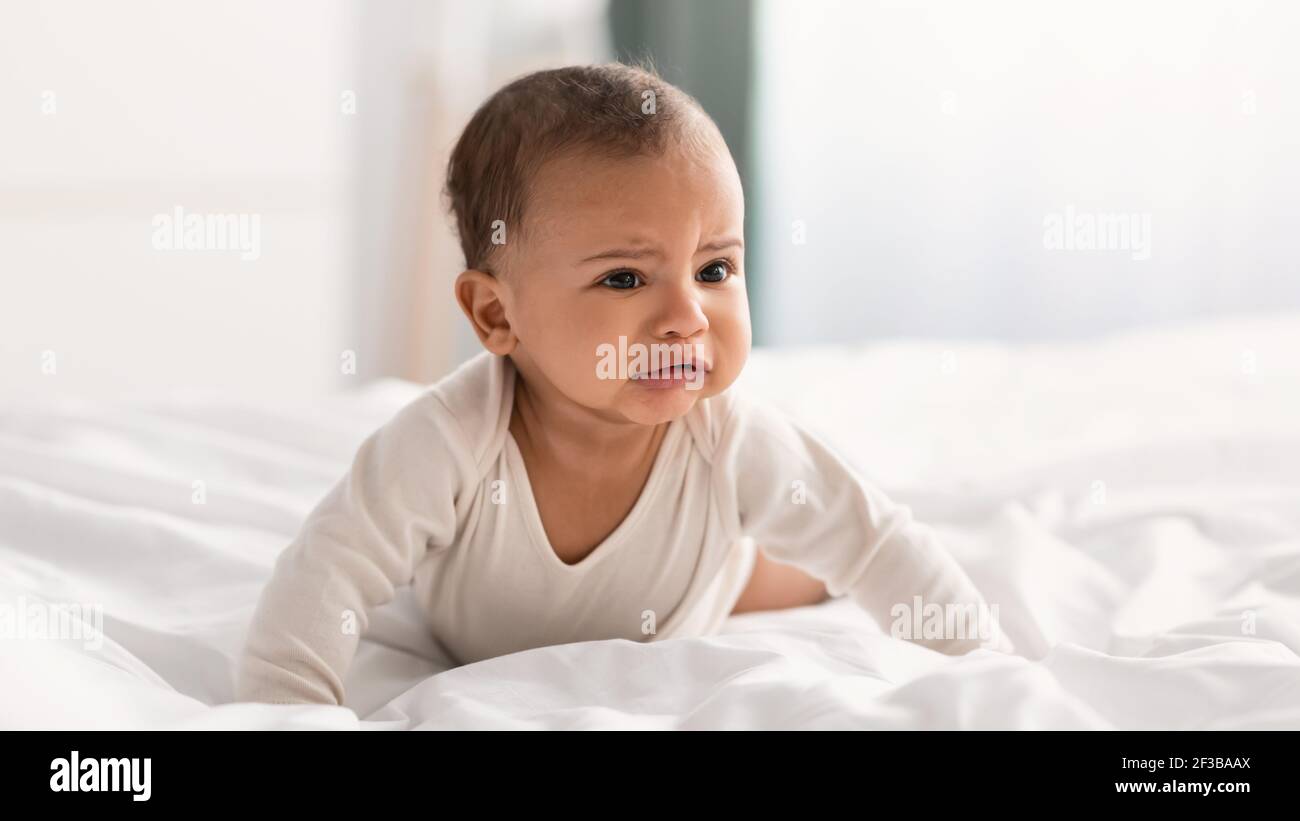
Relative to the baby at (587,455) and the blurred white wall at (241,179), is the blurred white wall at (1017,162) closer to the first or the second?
the blurred white wall at (241,179)

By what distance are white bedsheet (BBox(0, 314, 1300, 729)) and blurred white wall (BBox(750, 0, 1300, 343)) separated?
3.28ft

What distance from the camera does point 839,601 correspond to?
1349 mm

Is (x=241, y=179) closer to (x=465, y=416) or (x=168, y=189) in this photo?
(x=168, y=189)

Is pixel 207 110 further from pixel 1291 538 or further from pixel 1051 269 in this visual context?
pixel 1291 538

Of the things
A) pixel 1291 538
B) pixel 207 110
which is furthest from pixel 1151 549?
pixel 207 110

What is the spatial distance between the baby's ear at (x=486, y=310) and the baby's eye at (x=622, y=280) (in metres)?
0.13

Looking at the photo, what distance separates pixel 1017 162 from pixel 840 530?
7.93 ft

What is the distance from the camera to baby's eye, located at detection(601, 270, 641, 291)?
0.99m

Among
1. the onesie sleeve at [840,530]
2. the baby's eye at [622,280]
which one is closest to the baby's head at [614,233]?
the baby's eye at [622,280]

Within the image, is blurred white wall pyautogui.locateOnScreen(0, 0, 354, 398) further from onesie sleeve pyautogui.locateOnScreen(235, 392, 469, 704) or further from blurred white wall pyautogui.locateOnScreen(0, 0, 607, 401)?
onesie sleeve pyautogui.locateOnScreen(235, 392, 469, 704)

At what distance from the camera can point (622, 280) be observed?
1.00 m

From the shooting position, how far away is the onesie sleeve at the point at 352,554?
96 cm

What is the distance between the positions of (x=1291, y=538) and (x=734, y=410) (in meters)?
0.64

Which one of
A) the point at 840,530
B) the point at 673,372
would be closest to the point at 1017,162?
the point at 840,530
